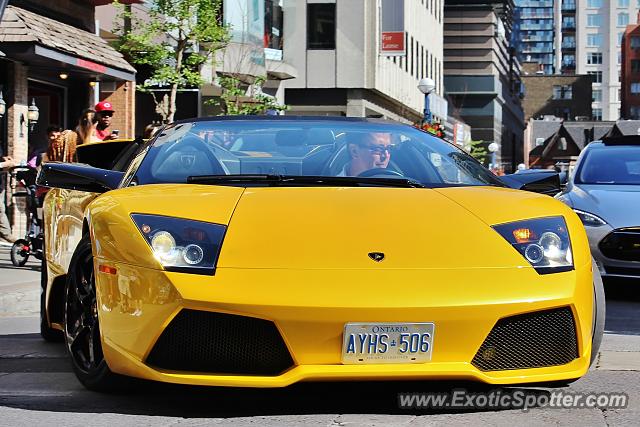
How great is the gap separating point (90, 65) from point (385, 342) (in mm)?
15830

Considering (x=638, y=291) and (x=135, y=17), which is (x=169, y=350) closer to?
(x=638, y=291)

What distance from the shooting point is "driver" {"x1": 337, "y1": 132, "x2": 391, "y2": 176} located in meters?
5.29

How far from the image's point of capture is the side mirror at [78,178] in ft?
17.5

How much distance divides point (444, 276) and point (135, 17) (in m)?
20.2

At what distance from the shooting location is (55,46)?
691 inches

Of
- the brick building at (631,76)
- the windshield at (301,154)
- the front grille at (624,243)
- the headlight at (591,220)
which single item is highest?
the brick building at (631,76)

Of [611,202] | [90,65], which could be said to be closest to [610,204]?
[611,202]

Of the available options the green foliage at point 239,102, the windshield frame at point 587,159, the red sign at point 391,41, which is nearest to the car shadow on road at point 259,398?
the windshield frame at point 587,159

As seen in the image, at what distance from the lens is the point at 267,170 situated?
5223mm

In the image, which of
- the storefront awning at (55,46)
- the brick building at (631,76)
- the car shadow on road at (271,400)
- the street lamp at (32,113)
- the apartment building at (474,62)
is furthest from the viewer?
the brick building at (631,76)

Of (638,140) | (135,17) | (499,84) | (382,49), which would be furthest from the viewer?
→ (499,84)

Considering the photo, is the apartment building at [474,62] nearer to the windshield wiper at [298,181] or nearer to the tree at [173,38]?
the tree at [173,38]

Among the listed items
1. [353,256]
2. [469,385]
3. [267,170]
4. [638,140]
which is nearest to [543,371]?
[469,385]

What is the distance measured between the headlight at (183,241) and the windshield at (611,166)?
727 centimetres
